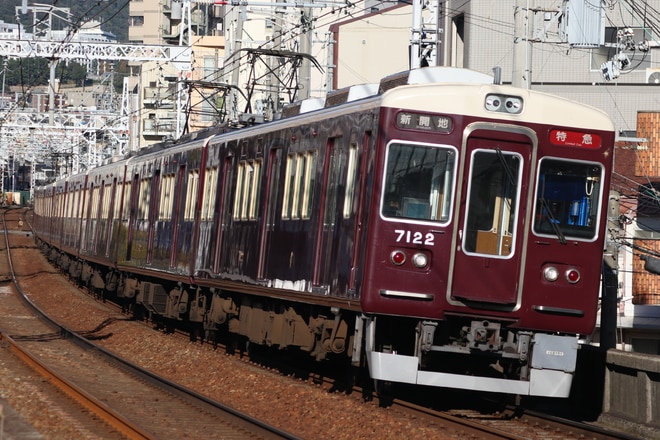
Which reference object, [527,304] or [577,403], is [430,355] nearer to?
[527,304]

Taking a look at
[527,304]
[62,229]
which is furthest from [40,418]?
[62,229]

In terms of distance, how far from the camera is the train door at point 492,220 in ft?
34.8

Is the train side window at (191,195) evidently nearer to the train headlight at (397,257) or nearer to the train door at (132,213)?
the train door at (132,213)

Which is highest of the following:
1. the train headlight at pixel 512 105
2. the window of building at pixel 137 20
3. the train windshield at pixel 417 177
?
the window of building at pixel 137 20

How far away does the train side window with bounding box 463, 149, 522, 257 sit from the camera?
10.6m

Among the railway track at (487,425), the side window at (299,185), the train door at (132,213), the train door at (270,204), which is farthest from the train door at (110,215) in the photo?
the railway track at (487,425)

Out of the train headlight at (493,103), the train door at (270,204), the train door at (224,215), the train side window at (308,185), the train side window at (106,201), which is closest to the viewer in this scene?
the train headlight at (493,103)

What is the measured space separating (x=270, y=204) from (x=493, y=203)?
3765mm

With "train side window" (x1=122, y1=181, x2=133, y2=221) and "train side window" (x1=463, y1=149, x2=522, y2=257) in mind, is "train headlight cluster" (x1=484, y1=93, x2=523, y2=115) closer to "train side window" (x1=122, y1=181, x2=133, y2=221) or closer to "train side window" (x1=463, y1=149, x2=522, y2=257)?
"train side window" (x1=463, y1=149, x2=522, y2=257)

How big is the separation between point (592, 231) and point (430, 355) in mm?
1837

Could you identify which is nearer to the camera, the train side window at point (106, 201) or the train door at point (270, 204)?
the train door at point (270, 204)

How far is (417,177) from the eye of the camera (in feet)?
34.7

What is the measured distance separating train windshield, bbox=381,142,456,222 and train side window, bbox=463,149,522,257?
0.22 m

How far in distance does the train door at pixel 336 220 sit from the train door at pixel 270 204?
1698mm
